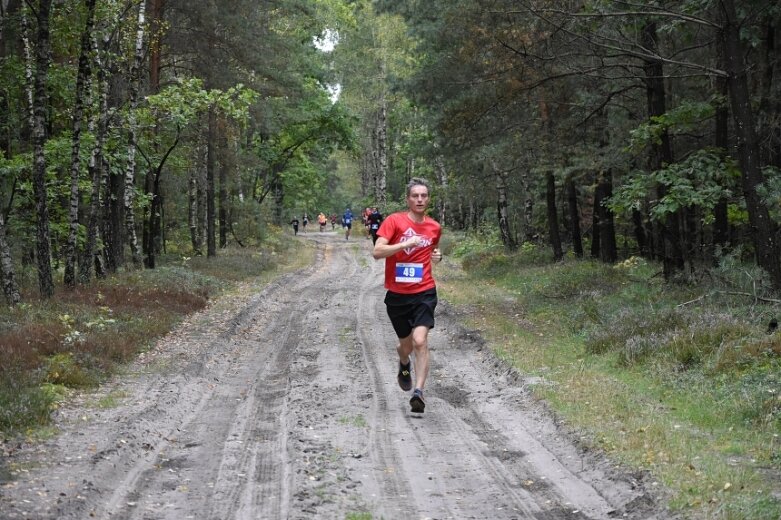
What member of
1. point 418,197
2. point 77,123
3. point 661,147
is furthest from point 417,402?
point 77,123

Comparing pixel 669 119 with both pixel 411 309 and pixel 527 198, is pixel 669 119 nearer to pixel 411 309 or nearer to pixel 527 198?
pixel 411 309

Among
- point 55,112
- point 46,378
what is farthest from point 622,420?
point 55,112

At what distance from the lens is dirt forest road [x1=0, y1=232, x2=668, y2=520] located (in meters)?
5.88

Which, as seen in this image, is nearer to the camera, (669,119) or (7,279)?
(7,279)

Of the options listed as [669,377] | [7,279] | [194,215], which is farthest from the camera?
→ [194,215]

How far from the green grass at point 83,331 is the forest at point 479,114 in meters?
1.02

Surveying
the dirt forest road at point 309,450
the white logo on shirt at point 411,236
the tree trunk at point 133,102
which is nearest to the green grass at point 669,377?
the dirt forest road at point 309,450

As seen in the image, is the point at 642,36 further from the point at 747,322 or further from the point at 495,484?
the point at 495,484

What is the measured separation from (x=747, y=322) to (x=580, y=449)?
524 centimetres

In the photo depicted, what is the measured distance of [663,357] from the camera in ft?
35.1

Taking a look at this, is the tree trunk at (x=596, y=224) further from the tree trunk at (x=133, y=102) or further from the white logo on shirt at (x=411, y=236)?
the white logo on shirt at (x=411, y=236)

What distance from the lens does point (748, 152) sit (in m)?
13.1

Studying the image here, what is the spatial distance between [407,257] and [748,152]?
7172 mm

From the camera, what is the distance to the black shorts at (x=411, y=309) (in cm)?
898
